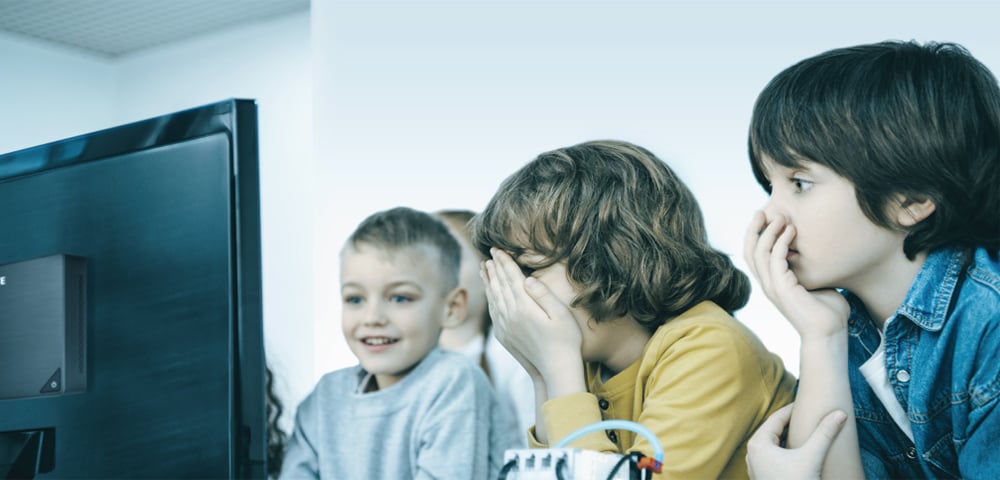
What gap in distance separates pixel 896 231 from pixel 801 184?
0.37 ft

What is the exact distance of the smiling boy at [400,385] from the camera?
165 centimetres

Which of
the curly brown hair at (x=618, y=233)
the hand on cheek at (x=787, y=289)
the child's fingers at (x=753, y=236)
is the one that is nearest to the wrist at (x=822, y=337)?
the hand on cheek at (x=787, y=289)

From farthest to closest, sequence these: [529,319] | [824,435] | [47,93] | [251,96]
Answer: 1. [251,96]
2. [47,93]
3. [529,319]
4. [824,435]

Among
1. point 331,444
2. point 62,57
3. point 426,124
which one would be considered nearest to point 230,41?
point 62,57

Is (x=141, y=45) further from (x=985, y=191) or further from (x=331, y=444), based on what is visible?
(x=985, y=191)

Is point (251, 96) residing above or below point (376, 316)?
above

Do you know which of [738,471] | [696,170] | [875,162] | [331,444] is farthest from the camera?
[696,170]

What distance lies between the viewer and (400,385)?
175 cm

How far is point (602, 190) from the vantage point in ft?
4.09

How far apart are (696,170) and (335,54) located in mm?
1091

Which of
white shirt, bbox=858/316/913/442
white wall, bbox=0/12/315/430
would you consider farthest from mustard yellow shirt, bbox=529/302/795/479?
white wall, bbox=0/12/315/430

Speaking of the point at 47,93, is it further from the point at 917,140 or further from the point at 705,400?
the point at 917,140

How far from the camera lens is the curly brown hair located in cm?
122

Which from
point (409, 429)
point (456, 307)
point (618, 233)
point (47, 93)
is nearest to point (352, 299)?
point (456, 307)
